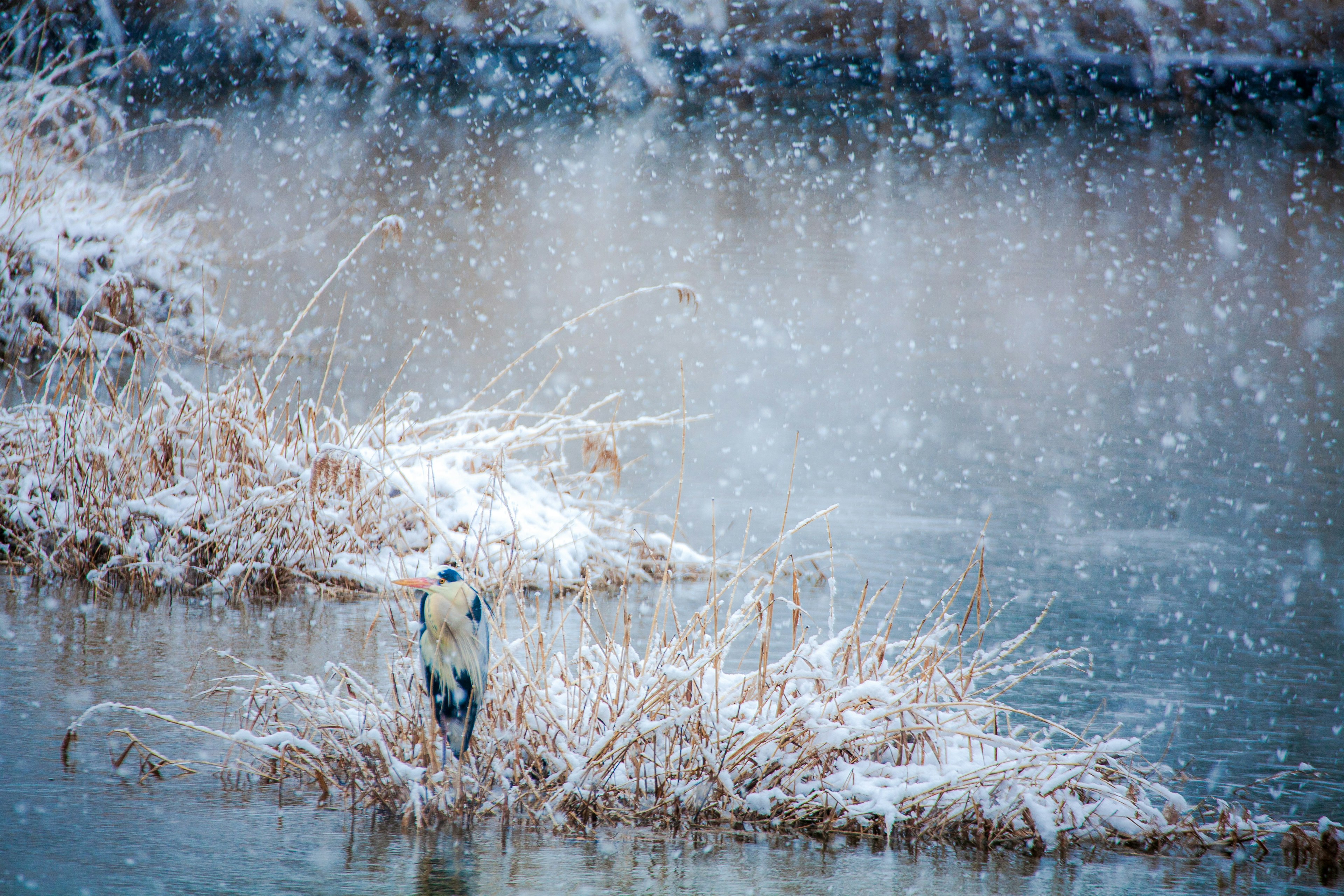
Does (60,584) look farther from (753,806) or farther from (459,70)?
(459,70)

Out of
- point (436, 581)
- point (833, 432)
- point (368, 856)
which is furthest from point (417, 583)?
point (833, 432)

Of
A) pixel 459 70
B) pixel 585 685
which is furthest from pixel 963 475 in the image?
pixel 459 70

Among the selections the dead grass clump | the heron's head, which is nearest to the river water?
the dead grass clump

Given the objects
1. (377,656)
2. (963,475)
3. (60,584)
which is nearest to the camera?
(377,656)

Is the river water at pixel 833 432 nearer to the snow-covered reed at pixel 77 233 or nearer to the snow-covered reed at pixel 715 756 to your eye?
the snow-covered reed at pixel 715 756

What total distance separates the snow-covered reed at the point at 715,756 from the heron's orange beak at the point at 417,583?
46cm

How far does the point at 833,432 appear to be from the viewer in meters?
11.9

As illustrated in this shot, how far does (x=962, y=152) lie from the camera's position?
4684 centimetres

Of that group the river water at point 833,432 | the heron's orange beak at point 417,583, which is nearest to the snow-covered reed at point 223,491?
the river water at point 833,432

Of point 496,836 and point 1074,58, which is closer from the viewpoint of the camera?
point 496,836

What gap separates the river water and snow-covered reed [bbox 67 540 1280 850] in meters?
0.11

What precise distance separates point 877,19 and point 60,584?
38.7m

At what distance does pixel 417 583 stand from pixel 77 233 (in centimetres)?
998

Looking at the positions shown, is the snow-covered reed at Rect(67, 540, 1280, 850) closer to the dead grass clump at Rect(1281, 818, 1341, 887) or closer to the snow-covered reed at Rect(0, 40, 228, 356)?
the dead grass clump at Rect(1281, 818, 1341, 887)
